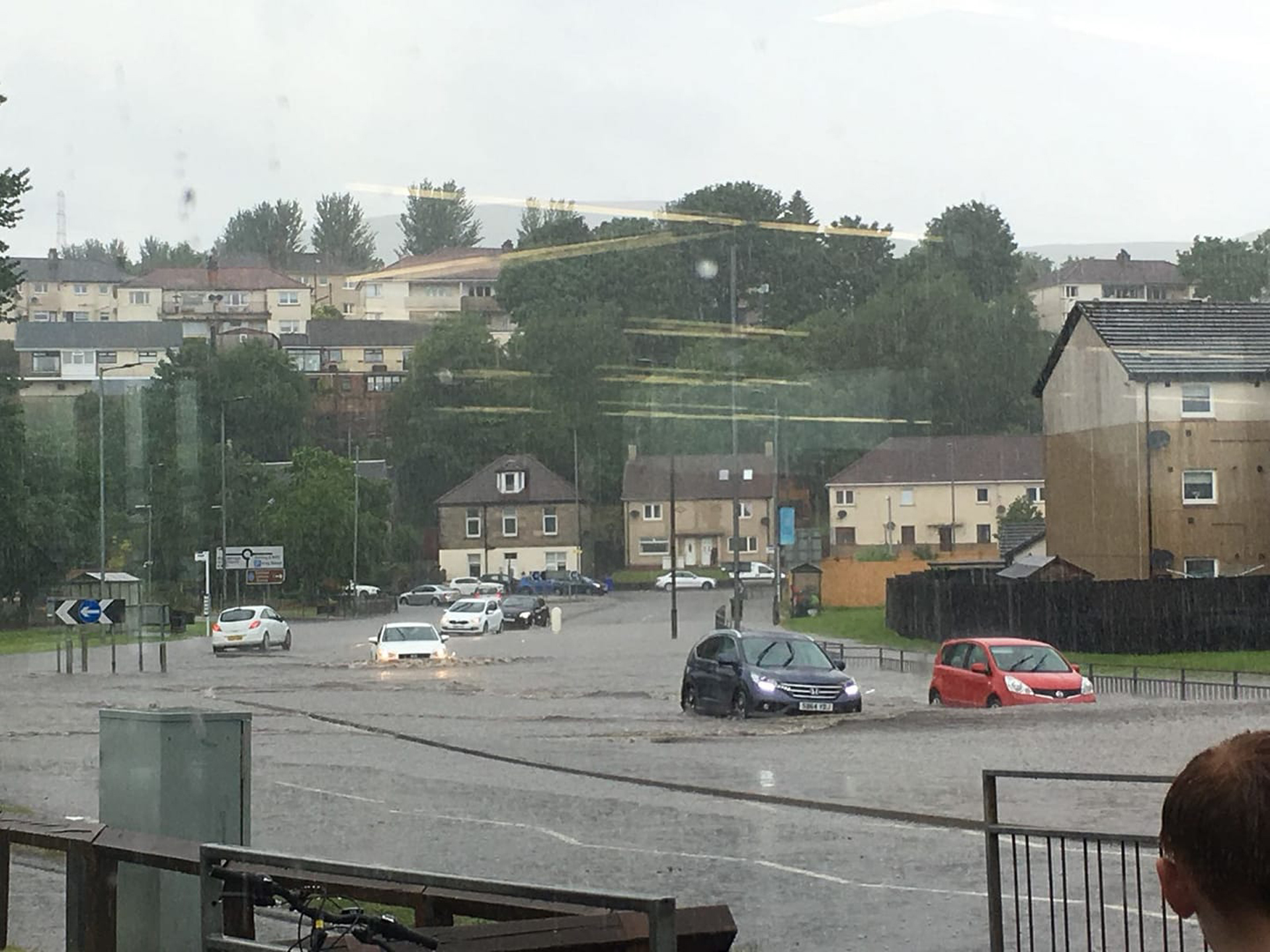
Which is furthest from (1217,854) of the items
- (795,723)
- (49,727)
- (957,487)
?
(49,727)

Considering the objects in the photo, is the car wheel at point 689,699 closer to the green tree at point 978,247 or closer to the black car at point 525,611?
the black car at point 525,611

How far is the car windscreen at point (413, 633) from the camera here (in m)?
10.5

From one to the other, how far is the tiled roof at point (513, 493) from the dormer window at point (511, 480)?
0.7 inches

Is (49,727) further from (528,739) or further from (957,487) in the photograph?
(957,487)

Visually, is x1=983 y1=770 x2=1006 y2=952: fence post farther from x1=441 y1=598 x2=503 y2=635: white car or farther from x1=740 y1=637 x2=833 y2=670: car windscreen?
x1=441 y1=598 x2=503 y2=635: white car

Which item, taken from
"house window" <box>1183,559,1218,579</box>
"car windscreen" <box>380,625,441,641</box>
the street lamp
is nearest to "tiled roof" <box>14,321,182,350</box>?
the street lamp

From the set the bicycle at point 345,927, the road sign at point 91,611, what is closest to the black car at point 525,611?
the road sign at point 91,611

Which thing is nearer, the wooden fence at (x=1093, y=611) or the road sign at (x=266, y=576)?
the wooden fence at (x=1093, y=611)

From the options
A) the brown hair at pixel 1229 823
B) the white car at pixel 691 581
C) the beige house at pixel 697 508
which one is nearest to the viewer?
the brown hair at pixel 1229 823

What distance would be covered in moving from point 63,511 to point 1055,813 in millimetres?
6259

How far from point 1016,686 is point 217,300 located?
5167 millimetres

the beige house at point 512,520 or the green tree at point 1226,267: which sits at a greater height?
the green tree at point 1226,267

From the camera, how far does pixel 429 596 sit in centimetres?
1018

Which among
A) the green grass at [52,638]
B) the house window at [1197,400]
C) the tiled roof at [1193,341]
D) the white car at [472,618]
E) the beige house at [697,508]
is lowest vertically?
the green grass at [52,638]
